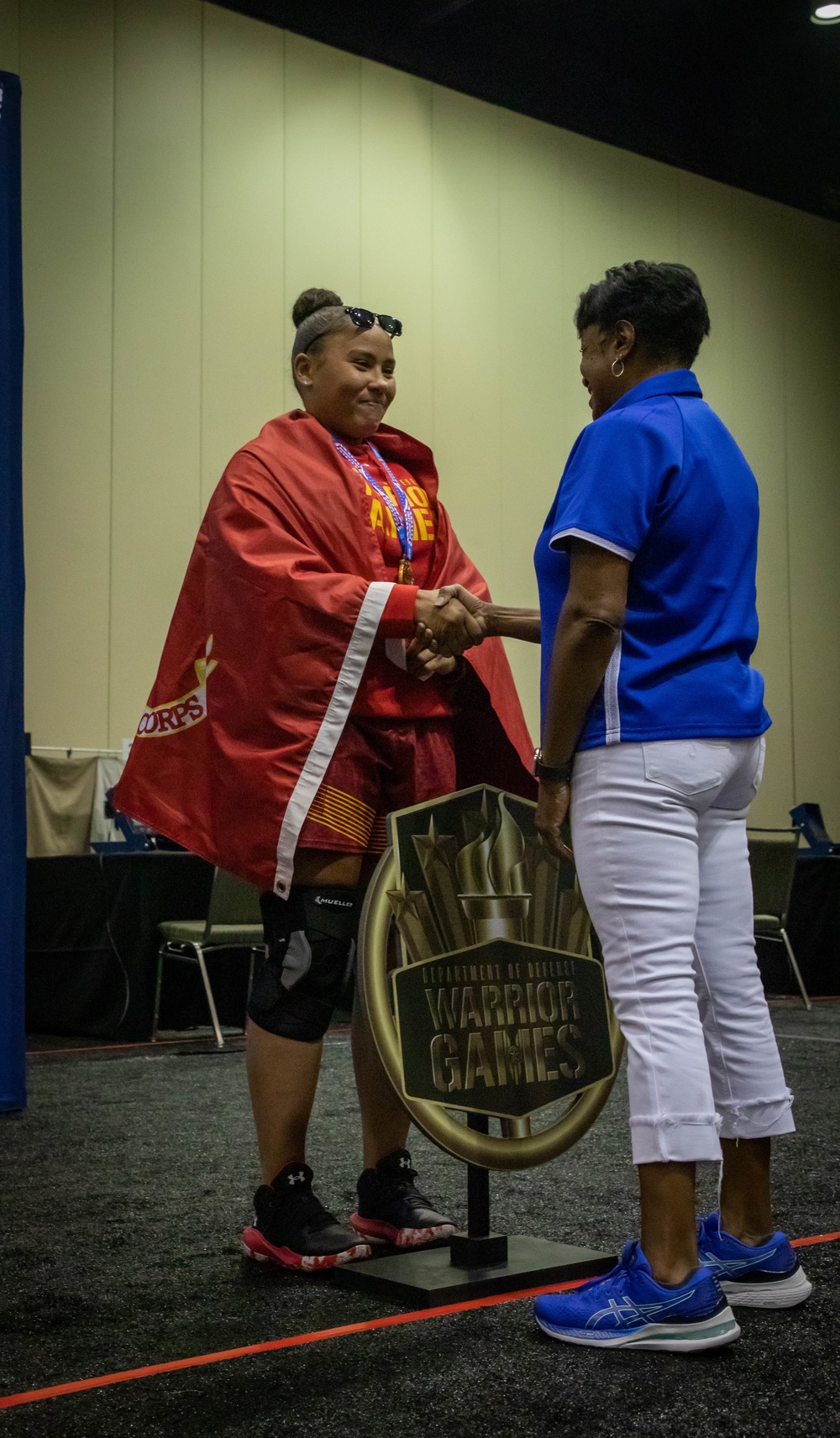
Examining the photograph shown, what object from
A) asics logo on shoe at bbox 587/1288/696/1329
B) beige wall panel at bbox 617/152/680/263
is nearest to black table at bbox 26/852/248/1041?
asics logo on shoe at bbox 587/1288/696/1329

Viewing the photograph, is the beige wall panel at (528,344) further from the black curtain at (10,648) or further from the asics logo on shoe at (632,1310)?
the asics logo on shoe at (632,1310)

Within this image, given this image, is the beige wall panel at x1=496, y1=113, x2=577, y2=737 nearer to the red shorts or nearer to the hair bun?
the hair bun

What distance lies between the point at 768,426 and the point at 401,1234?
28.0 feet

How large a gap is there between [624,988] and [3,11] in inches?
267

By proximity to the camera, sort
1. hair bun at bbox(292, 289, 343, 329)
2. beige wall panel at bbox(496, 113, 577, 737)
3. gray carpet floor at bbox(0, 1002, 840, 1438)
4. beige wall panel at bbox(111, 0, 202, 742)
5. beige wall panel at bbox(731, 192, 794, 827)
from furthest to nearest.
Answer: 1. beige wall panel at bbox(731, 192, 794, 827)
2. beige wall panel at bbox(496, 113, 577, 737)
3. beige wall panel at bbox(111, 0, 202, 742)
4. hair bun at bbox(292, 289, 343, 329)
5. gray carpet floor at bbox(0, 1002, 840, 1438)

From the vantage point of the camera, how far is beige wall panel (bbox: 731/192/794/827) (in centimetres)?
939

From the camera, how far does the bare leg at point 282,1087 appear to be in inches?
71.6

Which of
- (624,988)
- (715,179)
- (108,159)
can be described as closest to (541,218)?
(715,179)

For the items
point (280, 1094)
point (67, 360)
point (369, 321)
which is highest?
point (67, 360)

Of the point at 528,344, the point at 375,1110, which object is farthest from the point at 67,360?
the point at 375,1110

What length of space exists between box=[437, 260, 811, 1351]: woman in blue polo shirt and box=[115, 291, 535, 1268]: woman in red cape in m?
0.31

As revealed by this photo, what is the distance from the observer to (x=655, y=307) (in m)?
1.63

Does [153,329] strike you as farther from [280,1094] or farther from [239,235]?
[280,1094]

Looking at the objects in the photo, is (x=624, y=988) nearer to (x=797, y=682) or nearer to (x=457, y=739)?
(x=457, y=739)
